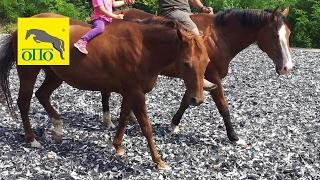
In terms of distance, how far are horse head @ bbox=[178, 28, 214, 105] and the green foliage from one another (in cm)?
925

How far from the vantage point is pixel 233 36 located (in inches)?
222

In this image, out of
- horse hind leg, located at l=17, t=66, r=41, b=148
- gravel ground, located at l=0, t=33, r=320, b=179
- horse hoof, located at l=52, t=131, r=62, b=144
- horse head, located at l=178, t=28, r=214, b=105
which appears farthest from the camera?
horse hoof, located at l=52, t=131, r=62, b=144

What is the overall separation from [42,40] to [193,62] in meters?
1.79

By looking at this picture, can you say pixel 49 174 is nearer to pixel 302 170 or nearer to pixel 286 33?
pixel 302 170

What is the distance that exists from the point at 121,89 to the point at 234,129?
1.92m

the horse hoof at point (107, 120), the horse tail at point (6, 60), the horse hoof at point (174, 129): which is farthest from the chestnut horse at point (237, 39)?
the horse tail at point (6, 60)

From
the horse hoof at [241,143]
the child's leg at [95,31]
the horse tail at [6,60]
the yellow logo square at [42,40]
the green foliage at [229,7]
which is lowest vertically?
the green foliage at [229,7]

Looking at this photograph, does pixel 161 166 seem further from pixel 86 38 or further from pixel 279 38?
pixel 279 38

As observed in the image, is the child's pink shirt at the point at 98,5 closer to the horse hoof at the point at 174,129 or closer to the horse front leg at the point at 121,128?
the horse front leg at the point at 121,128

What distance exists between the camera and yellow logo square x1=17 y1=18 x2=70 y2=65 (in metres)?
5.07

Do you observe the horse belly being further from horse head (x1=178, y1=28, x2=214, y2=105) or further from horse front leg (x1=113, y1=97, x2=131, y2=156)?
horse head (x1=178, y1=28, x2=214, y2=105)

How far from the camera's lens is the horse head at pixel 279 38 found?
540 cm

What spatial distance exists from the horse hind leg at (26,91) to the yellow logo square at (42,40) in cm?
12

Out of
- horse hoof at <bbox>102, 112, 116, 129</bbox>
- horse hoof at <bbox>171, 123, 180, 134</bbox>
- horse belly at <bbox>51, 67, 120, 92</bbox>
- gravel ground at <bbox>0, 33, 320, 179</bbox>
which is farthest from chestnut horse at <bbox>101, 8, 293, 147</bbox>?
horse hoof at <bbox>102, 112, 116, 129</bbox>
